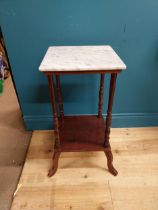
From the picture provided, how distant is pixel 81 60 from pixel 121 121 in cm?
85

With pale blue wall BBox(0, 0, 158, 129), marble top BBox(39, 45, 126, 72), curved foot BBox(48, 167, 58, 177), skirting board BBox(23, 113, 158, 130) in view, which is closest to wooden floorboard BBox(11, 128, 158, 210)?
curved foot BBox(48, 167, 58, 177)

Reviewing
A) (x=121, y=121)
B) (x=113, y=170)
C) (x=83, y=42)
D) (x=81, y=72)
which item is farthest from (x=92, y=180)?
(x=83, y=42)

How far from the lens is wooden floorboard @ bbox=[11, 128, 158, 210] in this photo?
983 millimetres

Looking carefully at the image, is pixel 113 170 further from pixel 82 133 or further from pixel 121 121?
pixel 121 121

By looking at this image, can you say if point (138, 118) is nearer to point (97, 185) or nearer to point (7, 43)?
point (97, 185)

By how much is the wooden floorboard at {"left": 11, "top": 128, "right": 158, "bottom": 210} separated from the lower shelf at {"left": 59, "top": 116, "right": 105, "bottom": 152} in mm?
216

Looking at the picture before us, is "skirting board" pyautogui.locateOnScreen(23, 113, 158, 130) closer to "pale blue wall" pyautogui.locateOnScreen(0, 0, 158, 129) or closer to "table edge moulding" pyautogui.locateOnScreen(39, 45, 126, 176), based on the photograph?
"pale blue wall" pyautogui.locateOnScreen(0, 0, 158, 129)

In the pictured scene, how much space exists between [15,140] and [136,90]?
1.12 metres

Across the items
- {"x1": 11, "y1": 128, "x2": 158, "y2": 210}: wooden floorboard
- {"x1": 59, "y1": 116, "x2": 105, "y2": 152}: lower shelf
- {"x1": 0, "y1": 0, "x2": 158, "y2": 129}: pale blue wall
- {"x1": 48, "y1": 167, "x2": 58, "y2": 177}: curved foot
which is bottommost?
{"x1": 11, "y1": 128, "x2": 158, "y2": 210}: wooden floorboard

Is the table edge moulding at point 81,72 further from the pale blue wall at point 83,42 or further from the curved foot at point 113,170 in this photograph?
the pale blue wall at point 83,42

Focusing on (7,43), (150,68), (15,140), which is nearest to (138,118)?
(150,68)

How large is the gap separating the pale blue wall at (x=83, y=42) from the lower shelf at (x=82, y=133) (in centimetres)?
18

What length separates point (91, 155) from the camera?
130 centimetres

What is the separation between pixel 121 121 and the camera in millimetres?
1516
